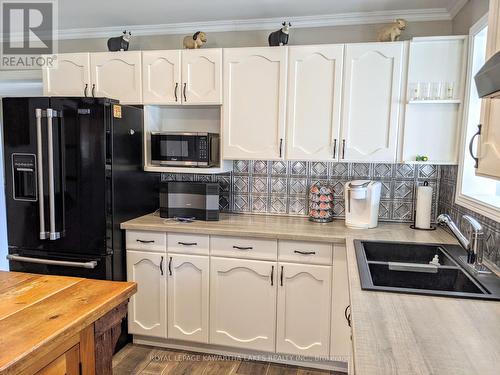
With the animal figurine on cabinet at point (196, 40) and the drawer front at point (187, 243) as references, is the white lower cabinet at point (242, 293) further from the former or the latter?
the animal figurine on cabinet at point (196, 40)

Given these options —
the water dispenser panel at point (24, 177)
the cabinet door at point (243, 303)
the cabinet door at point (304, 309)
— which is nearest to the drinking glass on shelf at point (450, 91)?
the cabinet door at point (304, 309)

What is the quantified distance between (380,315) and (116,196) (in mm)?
1880

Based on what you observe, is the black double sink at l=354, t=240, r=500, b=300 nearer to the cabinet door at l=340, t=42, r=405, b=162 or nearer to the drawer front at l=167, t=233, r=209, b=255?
the cabinet door at l=340, t=42, r=405, b=162

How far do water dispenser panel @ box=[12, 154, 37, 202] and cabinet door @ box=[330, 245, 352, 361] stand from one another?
6.67 feet

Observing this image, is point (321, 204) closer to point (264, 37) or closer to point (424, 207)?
point (424, 207)

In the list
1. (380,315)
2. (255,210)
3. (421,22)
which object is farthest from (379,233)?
(421,22)

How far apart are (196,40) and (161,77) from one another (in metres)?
0.38

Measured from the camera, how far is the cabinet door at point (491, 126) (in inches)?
51.9

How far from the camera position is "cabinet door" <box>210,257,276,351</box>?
7.79ft

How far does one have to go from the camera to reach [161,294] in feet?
8.30

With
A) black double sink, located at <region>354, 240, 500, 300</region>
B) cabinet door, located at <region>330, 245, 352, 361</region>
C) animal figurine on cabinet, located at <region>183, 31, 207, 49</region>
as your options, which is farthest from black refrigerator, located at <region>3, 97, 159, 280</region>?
black double sink, located at <region>354, 240, 500, 300</region>

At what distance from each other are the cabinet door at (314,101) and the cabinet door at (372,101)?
0.07 m

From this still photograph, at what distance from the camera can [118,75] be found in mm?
2695

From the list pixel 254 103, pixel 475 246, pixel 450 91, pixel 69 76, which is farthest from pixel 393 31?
Answer: pixel 69 76
